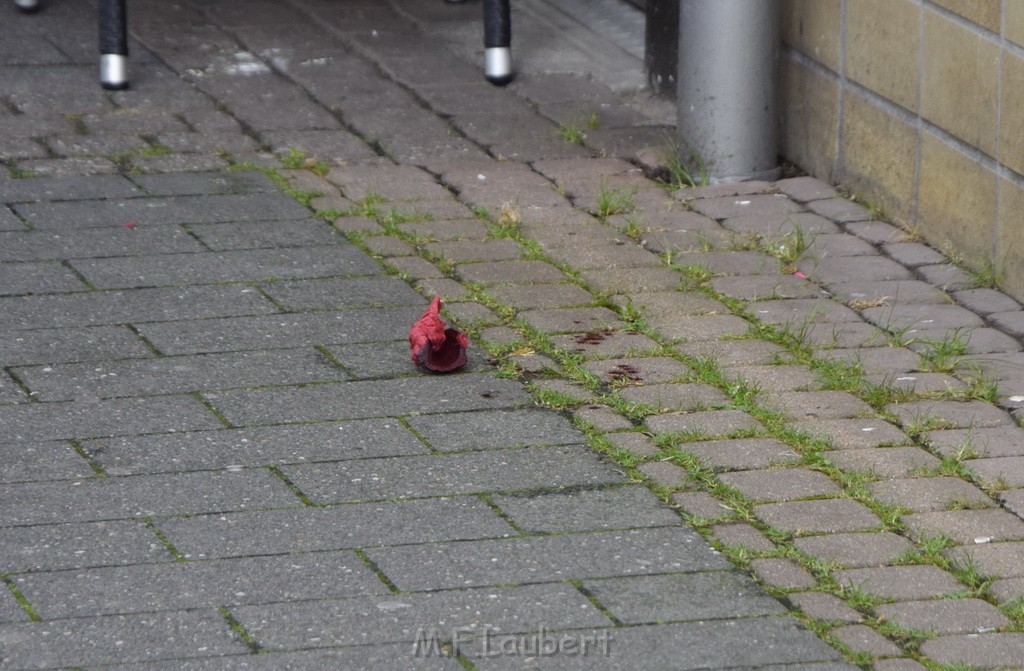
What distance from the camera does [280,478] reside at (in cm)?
364

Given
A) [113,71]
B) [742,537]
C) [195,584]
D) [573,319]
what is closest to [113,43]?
[113,71]

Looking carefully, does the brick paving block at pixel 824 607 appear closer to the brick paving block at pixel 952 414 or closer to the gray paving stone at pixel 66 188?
the brick paving block at pixel 952 414

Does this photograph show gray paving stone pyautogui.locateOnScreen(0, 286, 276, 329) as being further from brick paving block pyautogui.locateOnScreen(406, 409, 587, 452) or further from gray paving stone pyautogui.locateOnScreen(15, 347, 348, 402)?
brick paving block pyautogui.locateOnScreen(406, 409, 587, 452)

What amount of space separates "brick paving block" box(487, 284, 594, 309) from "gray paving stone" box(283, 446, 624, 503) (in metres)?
0.95

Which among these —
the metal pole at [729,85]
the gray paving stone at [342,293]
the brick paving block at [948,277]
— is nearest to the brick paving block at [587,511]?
the gray paving stone at [342,293]

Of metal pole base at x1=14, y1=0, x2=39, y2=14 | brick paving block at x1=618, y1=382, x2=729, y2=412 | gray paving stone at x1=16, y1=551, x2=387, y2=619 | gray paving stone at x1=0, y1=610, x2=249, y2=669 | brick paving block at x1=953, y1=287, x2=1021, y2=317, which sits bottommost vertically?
brick paving block at x1=953, y1=287, x2=1021, y2=317

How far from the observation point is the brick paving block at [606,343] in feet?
14.3

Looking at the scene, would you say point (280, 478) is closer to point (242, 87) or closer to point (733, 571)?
point (733, 571)

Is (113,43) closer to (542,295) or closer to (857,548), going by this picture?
(542,295)

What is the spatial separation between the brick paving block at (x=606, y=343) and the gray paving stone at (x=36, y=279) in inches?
56.4

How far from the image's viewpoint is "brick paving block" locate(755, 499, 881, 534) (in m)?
3.43

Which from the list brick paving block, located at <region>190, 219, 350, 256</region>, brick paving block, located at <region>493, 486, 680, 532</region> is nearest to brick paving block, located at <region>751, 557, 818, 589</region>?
brick paving block, located at <region>493, 486, 680, 532</region>

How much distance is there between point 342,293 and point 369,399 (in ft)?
2.48

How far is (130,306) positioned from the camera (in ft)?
15.3
